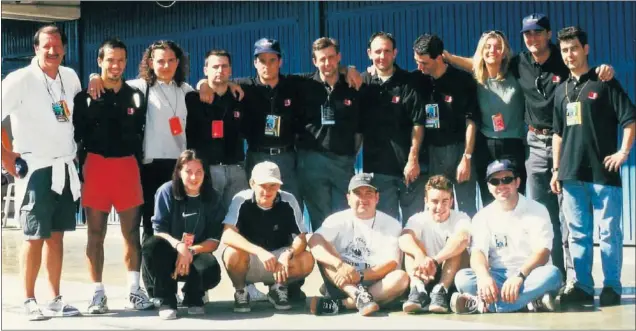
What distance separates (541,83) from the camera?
21.2 feet

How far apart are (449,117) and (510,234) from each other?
1.14 m

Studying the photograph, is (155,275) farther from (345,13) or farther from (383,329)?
(345,13)

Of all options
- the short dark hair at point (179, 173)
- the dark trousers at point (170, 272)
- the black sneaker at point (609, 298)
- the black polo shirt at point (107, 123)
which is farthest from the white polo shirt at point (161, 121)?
the black sneaker at point (609, 298)

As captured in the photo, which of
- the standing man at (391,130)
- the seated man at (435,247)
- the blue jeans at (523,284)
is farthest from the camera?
the standing man at (391,130)

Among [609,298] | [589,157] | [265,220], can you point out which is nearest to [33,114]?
→ [265,220]

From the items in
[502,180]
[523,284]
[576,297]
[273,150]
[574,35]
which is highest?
[574,35]

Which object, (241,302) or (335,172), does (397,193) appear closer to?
(335,172)

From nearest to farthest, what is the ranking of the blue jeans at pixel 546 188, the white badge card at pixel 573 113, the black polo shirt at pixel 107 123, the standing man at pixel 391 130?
the white badge card at pixel 573 113, the black polo shirt at pixel 107 123, the blue jeans at pixel 546 188, the standing man at pixel 391 130

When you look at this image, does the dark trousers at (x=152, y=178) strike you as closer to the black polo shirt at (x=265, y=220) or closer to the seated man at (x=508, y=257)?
the black polo shirt at (x=265, y=220)

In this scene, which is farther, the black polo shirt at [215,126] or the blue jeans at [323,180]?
the blue jeans at [323,180]

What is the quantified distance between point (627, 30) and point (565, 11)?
70 cm

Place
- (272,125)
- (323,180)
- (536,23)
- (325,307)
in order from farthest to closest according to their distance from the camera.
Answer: (323,180) < (272,125) < (536,23) < (325,307)

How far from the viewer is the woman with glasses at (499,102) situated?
6531mm

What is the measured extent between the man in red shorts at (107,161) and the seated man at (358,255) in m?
1.36
